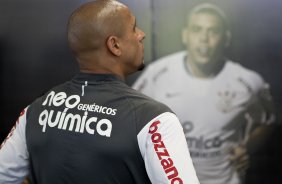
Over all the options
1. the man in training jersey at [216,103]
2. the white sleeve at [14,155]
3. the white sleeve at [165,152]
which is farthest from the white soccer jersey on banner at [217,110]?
the white sleeve at [165,152]

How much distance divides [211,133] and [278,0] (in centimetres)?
79

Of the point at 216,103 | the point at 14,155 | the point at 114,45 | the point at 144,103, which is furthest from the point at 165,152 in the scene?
the point at 216,103

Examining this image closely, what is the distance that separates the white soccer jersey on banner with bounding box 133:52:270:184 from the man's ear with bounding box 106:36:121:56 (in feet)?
4.88

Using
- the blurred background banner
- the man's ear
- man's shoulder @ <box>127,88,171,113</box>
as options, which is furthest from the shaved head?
Answer: the blurred background banner

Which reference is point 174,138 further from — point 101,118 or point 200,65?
point 200,65

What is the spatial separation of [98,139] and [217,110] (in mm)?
1606

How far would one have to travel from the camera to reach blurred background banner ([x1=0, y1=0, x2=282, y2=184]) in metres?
2.57

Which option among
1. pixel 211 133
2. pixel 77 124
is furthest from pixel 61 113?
pixel 211 133

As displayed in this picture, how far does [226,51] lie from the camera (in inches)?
102

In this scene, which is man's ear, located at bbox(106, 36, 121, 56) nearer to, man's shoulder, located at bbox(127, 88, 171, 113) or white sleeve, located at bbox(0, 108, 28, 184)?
man's shoulder, located at bbox(127, 88, 171, 113)

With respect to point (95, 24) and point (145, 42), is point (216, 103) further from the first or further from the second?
point (95, 24)

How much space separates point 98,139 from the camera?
108cm

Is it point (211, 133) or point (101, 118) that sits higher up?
point (101, 118)

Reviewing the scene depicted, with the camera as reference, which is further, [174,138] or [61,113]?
[61,113]
